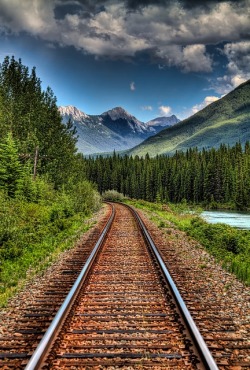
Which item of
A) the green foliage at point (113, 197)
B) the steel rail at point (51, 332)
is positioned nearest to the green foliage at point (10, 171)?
the steel rail at point (51, 332)

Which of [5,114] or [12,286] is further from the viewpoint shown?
[5,114]

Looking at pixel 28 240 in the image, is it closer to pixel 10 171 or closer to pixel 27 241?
pixel 27 241

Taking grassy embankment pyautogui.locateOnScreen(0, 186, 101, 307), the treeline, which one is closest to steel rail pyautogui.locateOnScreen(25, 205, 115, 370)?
grassy embankment pyautogui.locateOnScreen(0, 186, 101, 307)

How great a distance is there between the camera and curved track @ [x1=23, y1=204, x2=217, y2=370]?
4.43 m

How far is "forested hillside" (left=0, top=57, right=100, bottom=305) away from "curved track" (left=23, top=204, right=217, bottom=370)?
7.60ft

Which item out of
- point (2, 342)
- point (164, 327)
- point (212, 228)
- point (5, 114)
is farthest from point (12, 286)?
point (5, 114)

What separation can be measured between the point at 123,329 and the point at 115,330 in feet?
0.53

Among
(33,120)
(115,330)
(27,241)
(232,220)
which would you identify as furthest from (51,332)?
(232,220)

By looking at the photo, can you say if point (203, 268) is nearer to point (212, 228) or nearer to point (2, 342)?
point (2, 342)

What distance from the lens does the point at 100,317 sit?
596cm

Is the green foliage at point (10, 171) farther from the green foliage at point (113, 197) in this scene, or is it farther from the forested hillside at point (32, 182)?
the green foliage at point (113, 197)

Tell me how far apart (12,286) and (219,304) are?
16.9ft

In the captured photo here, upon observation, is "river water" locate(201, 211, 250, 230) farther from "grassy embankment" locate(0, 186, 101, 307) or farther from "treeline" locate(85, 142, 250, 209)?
"treeline" locate(85, 142, 250, 209)

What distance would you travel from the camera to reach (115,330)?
17.6 ft
